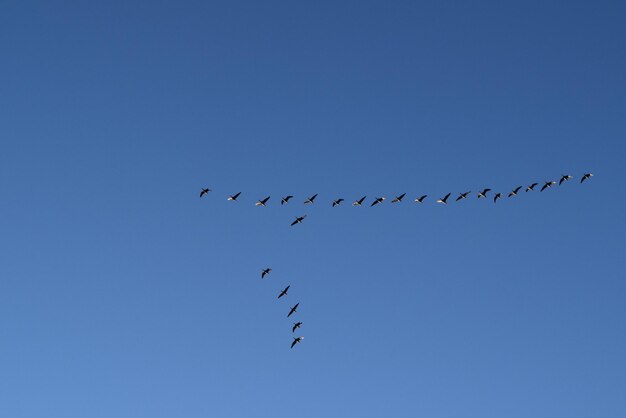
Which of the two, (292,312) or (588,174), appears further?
(292,312)

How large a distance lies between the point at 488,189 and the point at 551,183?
9777mm

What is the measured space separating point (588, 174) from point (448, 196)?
21155 mm

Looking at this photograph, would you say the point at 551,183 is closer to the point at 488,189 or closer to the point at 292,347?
the point at 488,189

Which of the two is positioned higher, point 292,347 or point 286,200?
point 286,200

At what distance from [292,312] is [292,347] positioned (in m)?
7.35

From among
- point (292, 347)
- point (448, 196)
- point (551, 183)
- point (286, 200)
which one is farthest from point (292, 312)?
point (551, 183)

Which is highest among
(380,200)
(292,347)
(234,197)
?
(380,200)

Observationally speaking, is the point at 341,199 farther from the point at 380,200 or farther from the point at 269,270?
the point at 269,270

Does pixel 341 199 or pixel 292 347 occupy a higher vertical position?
pixel 341 199

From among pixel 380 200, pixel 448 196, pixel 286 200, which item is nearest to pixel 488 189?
pixel 448 196

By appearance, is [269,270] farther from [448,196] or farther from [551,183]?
[551,183]

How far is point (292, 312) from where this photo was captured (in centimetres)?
15375

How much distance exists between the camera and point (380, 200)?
15175 cm

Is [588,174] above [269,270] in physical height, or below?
above
